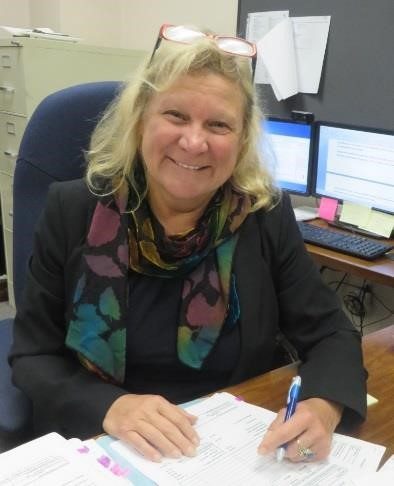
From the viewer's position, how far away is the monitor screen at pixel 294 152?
222 centimetres

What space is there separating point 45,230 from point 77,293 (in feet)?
0.47

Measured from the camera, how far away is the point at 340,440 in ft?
2.70

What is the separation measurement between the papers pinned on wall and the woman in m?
1.37

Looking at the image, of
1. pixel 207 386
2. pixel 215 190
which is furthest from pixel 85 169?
pixel 207 386

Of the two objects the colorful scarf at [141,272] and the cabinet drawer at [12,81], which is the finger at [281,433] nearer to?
the colorful scarf at [141,272]

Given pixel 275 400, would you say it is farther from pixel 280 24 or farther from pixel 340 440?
pixel 280 24

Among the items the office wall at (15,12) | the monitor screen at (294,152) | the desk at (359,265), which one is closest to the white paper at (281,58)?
the monitor screen at (294,152)

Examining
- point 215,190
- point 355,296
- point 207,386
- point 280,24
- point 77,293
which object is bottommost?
point 355,296

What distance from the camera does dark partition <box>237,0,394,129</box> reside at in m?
2.11

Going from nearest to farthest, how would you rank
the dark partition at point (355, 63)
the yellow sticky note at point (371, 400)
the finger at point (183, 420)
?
the finger at point (183, 420)
the yellow sticky note at point (371, 400)
the dark partition at point (355, 63)

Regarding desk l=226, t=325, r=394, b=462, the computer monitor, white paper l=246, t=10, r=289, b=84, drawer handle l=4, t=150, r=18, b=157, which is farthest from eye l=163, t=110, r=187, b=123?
drawer handle l=4, t=150, r=18, b=157

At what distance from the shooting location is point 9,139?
2.69m

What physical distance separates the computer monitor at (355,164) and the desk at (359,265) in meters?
0.34

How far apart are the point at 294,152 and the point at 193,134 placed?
1.37 metres
